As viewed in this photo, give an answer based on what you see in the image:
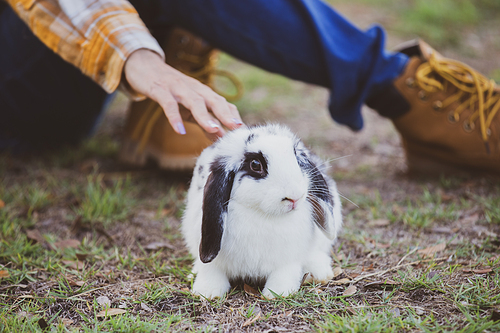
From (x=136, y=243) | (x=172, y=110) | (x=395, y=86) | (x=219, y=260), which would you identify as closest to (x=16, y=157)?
(x=136, y=243)

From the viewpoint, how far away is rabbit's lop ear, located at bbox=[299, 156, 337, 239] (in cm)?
160

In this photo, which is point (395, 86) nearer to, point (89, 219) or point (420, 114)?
point (420, 114)

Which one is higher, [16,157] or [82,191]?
[82,191]

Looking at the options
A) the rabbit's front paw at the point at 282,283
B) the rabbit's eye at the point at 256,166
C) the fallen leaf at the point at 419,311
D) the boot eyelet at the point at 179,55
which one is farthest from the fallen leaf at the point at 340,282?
the boot eyelet at the point at 179,55

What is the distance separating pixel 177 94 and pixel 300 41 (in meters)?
1.09

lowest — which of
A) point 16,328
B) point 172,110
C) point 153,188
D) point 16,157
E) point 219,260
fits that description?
point 16,157

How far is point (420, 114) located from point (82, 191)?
Answer: 2172mm

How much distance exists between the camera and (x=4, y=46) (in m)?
2.64

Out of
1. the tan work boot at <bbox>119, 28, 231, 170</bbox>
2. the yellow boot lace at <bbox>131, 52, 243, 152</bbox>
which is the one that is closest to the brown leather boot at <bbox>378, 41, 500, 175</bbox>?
the yellow boot lace at <bbox>131, 52, 243, 152</bbox>

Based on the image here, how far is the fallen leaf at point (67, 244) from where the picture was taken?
6.82ft

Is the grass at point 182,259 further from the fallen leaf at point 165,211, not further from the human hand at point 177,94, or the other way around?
the human hand at point 177,94

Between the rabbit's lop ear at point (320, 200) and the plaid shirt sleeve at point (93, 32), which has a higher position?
the plaid shirt sleeve at point (93, 32)

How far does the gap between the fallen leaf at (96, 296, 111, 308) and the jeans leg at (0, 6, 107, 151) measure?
5.21ft

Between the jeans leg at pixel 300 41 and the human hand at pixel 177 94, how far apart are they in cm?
74
